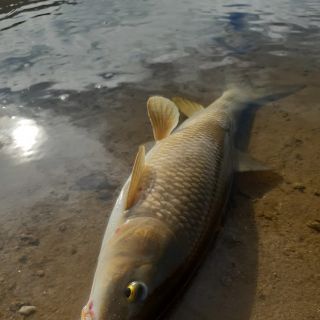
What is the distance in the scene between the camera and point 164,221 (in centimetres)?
257

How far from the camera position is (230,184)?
11.3ft

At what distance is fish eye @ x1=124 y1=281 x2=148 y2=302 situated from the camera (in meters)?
2.12

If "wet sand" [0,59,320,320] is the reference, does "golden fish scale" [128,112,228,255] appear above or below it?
above

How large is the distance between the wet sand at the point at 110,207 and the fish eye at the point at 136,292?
1.35 ft

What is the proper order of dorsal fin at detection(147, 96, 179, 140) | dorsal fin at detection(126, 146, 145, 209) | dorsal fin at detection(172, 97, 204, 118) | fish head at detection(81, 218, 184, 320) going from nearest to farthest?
fish head at detection(81, 218, 184, 320) → dorsal fin at detection(126, 146, 145, 209) → dorsal fin at detection(147, 96, 179, 140) → dorsal fin at detection(172, 97, 204, 118)

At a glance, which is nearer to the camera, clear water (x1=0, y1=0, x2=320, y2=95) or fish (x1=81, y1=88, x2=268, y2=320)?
fish (x1=81, y1=88, x2=268, y2=320)

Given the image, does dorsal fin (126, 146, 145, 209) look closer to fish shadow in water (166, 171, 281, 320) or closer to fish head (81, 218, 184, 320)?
fish head (81, 218, 184, 320)

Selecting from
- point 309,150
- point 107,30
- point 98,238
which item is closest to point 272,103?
point 309,150

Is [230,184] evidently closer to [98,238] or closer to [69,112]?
[98,238]

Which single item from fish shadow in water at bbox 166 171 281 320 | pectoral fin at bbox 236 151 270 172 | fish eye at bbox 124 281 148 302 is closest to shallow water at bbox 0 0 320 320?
fish shadow in water at bbox 166 171 281 320

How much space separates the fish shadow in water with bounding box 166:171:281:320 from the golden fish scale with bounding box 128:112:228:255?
0.24 m

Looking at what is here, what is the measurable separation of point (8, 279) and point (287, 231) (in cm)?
198

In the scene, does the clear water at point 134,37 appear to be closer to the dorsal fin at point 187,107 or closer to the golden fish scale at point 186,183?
the dorsal fin at point 187,107

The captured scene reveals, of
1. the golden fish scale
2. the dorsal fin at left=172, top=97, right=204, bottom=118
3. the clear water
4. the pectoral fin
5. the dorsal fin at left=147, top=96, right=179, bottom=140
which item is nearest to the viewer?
the golden fish scale
